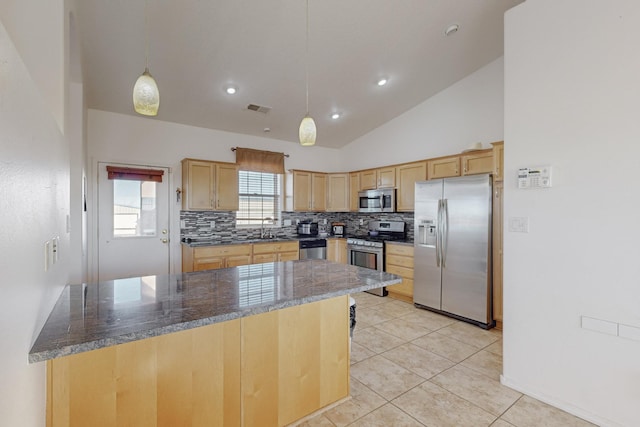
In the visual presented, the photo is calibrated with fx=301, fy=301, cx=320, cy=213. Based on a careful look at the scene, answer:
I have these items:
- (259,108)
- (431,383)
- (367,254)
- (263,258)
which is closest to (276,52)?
(259,108)

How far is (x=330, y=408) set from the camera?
209cm

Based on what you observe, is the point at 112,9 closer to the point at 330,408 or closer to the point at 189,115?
the point at 189,115

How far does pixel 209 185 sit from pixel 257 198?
3.49ft

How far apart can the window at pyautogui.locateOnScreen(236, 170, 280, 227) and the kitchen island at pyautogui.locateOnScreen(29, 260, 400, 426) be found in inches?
124

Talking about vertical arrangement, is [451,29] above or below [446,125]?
above

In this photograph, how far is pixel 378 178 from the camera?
5.38 m

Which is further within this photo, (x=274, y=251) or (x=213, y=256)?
(x=274, y=251)

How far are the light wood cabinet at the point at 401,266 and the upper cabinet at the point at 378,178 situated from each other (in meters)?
1.09

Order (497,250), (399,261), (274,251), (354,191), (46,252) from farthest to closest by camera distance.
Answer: (354,191)
(274,251)
(399,261)
(497,250)
(46,252)

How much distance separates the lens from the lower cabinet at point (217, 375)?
1.26m

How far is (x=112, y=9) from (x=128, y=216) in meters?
2.64

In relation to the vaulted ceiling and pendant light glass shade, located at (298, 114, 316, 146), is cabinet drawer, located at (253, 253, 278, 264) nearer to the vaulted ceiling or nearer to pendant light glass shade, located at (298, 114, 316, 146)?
the vaulted ceiling

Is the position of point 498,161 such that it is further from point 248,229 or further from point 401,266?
point 248,229

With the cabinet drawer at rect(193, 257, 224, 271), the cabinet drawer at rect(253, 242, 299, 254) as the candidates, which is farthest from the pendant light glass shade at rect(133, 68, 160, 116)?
the cabinet drawer at rect(253, 242, 299, 254)
